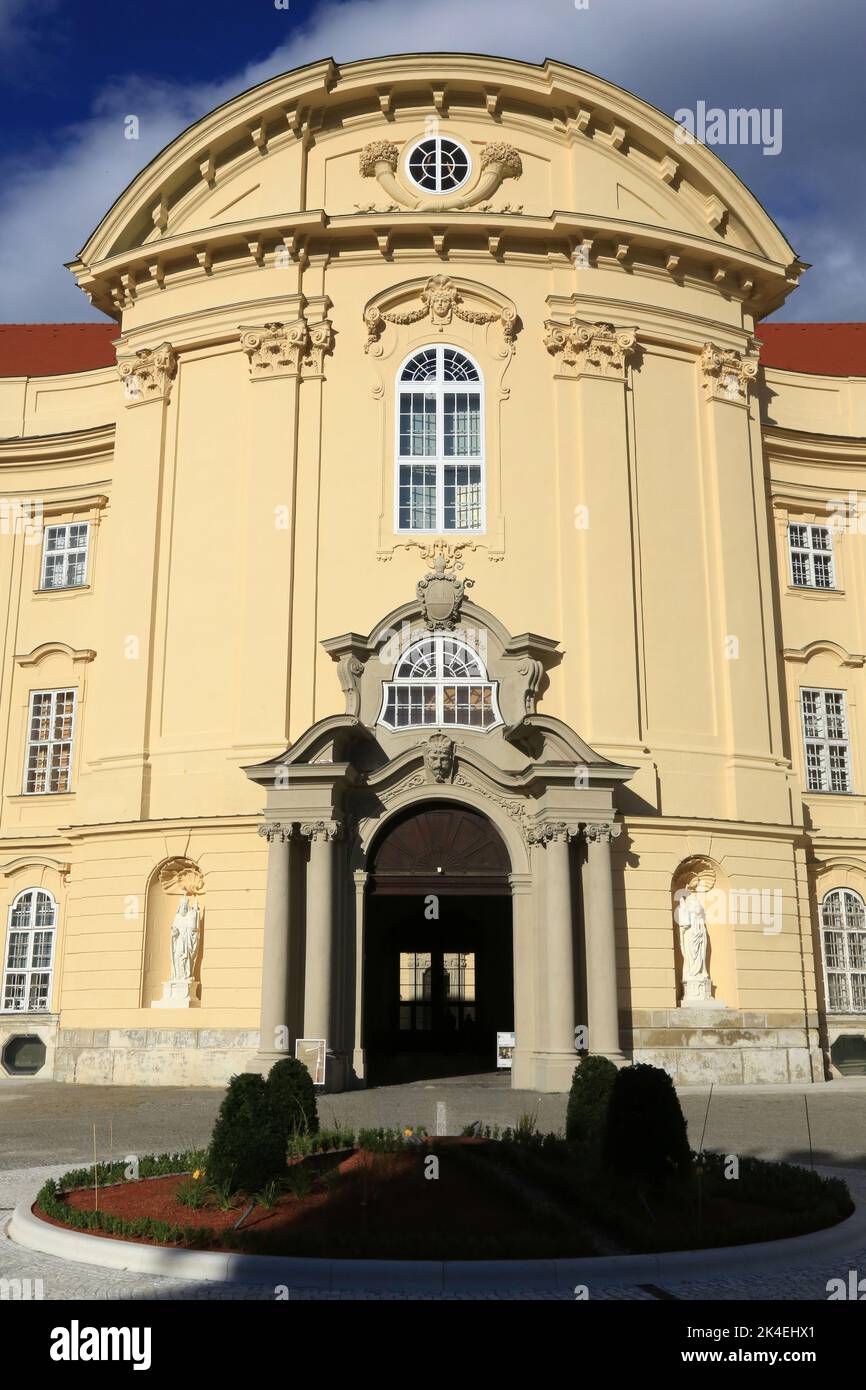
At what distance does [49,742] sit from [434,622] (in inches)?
351

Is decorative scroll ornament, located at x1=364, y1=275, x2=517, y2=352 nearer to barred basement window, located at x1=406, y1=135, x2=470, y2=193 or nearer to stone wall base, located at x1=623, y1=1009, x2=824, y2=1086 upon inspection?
barred basement window, located at x1=406, y1=135, x2=470, y2=193

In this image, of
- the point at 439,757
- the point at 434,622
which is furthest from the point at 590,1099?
the point at 434,622

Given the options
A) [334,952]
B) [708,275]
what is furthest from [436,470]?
[334,952]

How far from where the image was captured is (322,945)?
19734mm

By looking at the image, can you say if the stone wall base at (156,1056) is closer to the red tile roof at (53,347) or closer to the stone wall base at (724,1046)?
the stone wall base at (724,1046)

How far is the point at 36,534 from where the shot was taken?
27047mm

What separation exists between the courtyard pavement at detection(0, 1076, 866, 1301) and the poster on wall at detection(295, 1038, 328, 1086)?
38 centimetres

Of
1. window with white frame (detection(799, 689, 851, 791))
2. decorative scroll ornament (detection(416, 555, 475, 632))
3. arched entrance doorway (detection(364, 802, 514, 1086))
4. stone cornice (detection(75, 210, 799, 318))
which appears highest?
stone cornice (detection(75, 210, 799, 318))

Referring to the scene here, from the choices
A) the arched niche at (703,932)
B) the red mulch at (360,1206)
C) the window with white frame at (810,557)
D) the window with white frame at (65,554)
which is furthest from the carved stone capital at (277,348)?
the red mulch at (360,1206)

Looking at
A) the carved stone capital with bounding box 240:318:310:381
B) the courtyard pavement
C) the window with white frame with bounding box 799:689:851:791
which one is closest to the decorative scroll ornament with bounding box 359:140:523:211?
the carved stone capital with bounding box 240:318:310:381

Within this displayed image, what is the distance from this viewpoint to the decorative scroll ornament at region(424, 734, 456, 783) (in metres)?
20.9

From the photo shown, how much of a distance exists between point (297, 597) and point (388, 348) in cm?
513

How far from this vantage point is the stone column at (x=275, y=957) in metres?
19.5
